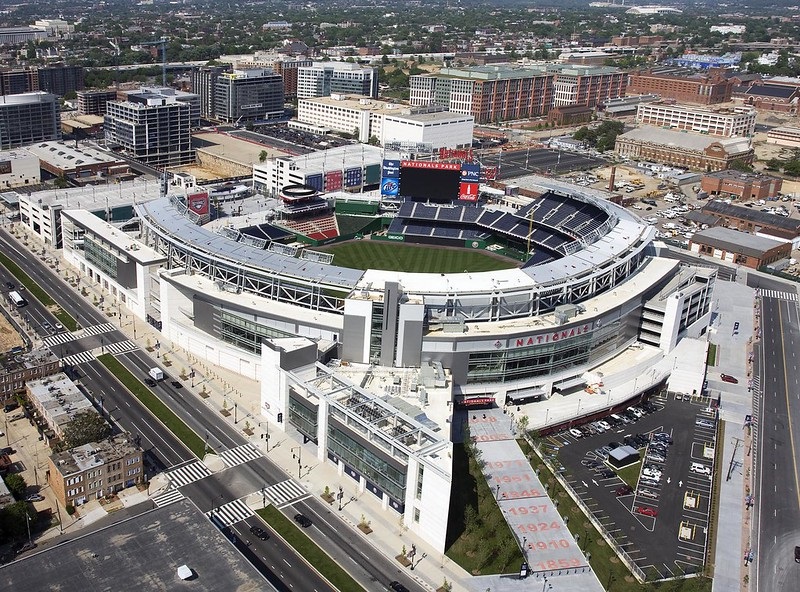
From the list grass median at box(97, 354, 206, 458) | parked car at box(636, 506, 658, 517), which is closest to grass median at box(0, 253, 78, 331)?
grass median at box(97, 354, 206, 458)

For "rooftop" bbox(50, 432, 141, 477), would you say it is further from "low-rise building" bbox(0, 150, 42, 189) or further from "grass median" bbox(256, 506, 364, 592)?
"low-rise building" bbox(0, 150, 42, 189)

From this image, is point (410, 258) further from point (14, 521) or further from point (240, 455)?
point (14, 521)

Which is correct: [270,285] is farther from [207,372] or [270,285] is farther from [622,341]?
[622,341]

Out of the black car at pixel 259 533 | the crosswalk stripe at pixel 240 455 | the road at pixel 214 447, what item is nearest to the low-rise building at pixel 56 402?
the road at pixel 214 447

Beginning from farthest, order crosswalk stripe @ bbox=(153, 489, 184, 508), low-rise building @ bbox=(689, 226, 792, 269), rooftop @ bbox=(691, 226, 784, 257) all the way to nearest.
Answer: rooftop @ bbox=(691, 226, 784, 257) < low-rise building @ bbox=(689, 226, 792, 269) < crosswalk stripe @ bbox=(153, 489, 184, 508)

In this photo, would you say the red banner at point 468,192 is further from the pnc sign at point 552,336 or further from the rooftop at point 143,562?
the rooftop at point 143,562

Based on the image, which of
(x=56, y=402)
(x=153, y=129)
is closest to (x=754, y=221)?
(x=56, y=402)
